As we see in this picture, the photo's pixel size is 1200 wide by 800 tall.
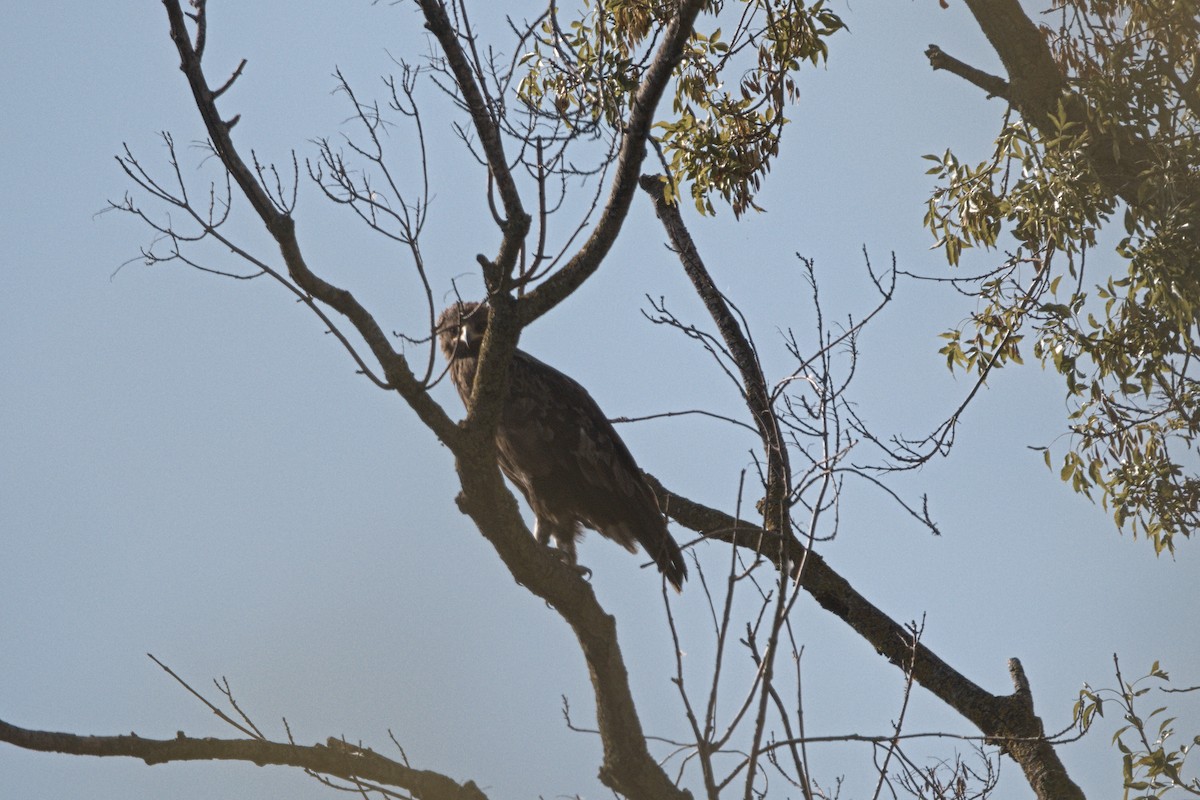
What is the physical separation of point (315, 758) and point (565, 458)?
7.11 feet

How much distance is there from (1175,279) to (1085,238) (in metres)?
Answer: 0.39

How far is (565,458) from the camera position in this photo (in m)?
4.95

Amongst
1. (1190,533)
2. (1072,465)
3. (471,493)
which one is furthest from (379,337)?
(1190,533)

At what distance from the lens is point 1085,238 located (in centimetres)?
439

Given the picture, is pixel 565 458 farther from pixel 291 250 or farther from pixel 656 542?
pixel 291 250

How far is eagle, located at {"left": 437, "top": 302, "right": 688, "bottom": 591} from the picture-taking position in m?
4.90

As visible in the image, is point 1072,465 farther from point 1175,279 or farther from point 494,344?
point 494,344

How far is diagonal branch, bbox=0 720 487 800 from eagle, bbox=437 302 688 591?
1.96 m

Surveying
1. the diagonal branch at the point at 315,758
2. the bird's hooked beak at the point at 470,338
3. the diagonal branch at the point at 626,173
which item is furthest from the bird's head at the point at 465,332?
the diagonal branch at the point at 315,758

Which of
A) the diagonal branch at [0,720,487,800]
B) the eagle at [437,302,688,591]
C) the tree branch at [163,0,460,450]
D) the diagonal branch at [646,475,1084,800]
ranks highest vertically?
the eagle at [437,302,688,591]

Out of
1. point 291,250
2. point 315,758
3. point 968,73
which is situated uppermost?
point 968,73

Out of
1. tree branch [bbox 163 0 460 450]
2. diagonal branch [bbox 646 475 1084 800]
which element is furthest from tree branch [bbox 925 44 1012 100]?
tree branch [bbox 163 0 460 450]

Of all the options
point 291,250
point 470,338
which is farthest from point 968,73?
point 291,250

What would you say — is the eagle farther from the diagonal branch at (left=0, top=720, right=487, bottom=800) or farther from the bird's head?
the diagonal branch at (left=0, top=720, right=487, bottom=800)
